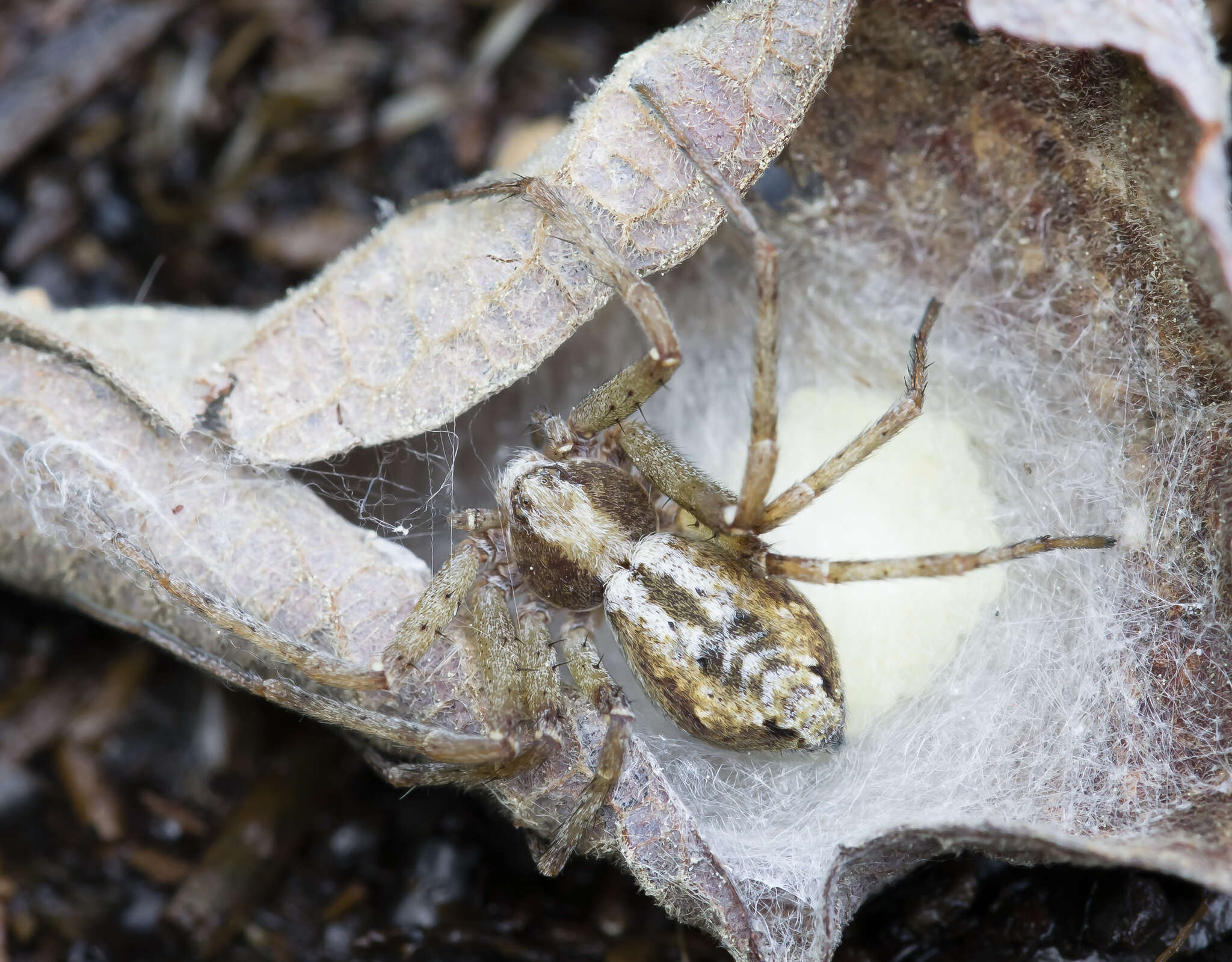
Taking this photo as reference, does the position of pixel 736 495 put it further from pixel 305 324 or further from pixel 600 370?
pixel 305 324

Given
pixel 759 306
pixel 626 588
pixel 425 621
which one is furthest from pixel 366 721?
pixel 759 306

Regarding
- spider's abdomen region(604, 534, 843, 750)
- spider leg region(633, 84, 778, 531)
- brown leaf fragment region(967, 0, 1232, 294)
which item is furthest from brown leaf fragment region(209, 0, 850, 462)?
spider's abdomen region(604, 534, 843, 750)

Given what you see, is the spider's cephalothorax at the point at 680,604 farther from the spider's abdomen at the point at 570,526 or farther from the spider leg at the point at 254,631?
the spider leg at the point at 254,631

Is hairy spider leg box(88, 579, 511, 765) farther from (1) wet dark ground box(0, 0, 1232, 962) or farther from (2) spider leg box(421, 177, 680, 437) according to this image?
(2) spider leg box(421, 177, 680, 437)

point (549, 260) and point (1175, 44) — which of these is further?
point (549, 260)

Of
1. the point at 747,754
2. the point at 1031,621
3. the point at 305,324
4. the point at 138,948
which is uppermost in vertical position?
the point at 1031,621

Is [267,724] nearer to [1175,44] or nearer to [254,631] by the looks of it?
[254,631]

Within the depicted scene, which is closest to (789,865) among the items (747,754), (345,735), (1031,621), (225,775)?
(747,754)
